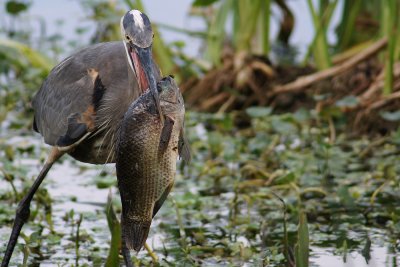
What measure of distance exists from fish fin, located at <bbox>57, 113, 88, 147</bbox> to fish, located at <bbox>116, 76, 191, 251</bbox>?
1.16m

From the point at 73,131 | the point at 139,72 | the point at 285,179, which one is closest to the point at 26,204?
the point at 73,131

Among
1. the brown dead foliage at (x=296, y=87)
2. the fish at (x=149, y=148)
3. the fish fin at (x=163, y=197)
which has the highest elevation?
the brown dead foliage at (x=296, y=87)

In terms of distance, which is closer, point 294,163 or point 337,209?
point 337,209

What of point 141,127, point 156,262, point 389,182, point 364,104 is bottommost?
point 156,262

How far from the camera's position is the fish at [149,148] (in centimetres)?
390

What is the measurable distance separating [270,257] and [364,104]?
10.3ft

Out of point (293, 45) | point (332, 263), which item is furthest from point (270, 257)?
point (293, 45)

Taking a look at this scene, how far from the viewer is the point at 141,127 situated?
393 cm

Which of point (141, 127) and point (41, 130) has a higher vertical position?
point (41, 130)

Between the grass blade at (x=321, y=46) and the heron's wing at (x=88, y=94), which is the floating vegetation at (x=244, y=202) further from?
the grass blade at (x=321, y=46)

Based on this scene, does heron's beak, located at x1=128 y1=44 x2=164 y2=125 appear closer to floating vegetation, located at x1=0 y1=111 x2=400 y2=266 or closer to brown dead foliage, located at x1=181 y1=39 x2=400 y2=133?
floating vegetation, located at x1=0 y1=111 x2=400 y2=266

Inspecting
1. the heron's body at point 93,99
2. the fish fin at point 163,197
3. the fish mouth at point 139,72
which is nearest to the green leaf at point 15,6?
the heron's body at point 93,99

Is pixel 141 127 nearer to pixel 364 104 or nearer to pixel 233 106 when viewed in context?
pixel 364 104

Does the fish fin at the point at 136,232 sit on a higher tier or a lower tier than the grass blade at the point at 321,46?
lower
